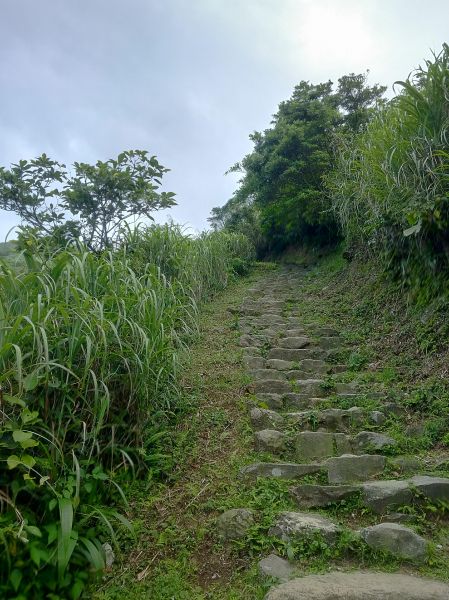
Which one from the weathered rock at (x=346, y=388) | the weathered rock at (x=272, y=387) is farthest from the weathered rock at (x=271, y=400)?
the weathered rock at (x=346, y=388)

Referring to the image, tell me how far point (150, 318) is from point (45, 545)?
137cm

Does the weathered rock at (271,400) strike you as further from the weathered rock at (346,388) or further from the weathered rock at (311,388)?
the weathered rock at (346,388)

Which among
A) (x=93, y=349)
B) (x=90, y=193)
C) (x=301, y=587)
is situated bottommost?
(x=301, y=587)

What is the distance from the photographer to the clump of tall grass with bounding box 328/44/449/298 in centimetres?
368

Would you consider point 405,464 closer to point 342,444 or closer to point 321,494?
point 342,444

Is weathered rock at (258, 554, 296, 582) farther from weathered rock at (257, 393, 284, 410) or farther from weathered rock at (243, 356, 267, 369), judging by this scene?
weathered rock at (243, 356, 267, 369)

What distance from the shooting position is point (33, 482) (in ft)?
5.89

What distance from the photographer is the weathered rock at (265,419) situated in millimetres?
3045

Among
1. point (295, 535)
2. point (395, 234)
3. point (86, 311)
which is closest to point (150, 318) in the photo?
point (86, 311)

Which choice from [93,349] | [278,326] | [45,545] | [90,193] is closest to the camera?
[45,545]

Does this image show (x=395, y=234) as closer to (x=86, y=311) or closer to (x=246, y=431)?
(x=246, y=431)

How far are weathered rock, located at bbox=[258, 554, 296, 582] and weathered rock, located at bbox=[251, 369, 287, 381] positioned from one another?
2.00 meters

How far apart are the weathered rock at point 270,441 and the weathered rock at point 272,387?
75 centimetres

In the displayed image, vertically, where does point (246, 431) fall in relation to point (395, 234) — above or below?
below
